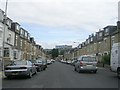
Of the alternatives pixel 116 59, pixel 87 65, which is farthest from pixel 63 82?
pixel 87 65

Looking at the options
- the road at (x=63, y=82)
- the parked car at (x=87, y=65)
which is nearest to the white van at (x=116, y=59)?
the road at (x=63, y=82)

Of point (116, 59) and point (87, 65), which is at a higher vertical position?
point (116, 59)

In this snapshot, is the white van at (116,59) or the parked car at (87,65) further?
the parked car at (87,65)

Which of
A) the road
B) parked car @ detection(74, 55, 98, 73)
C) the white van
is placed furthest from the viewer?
parked car @ detection(74, 55, 98, 73)

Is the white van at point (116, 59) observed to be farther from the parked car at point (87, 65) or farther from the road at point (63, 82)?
the parked car at point (87, 65)

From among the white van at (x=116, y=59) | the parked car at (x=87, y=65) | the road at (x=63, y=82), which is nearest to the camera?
the road at (x=63, y=82)

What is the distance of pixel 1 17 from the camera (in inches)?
1721

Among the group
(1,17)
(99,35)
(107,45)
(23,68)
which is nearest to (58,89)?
(23,68)

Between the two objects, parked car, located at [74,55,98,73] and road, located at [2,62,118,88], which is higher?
parked car, located at [74,55,98,73]

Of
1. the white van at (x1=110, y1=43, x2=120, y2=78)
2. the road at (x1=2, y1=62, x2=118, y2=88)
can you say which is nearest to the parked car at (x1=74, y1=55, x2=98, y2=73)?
the white van at (x1=110, y1=43, x2=120, y2=78)

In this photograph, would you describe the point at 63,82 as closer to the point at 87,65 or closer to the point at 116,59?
the point at 116,59

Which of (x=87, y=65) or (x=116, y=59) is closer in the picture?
(x=116, y=59)

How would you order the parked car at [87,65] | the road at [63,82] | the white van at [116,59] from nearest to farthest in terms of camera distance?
1. the road at [63,82]
2. the white van at [116,59]
3. the parked car at [87,65]

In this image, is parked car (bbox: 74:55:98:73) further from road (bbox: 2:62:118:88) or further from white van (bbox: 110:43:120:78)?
road (bbox: 2:62:118:88)
